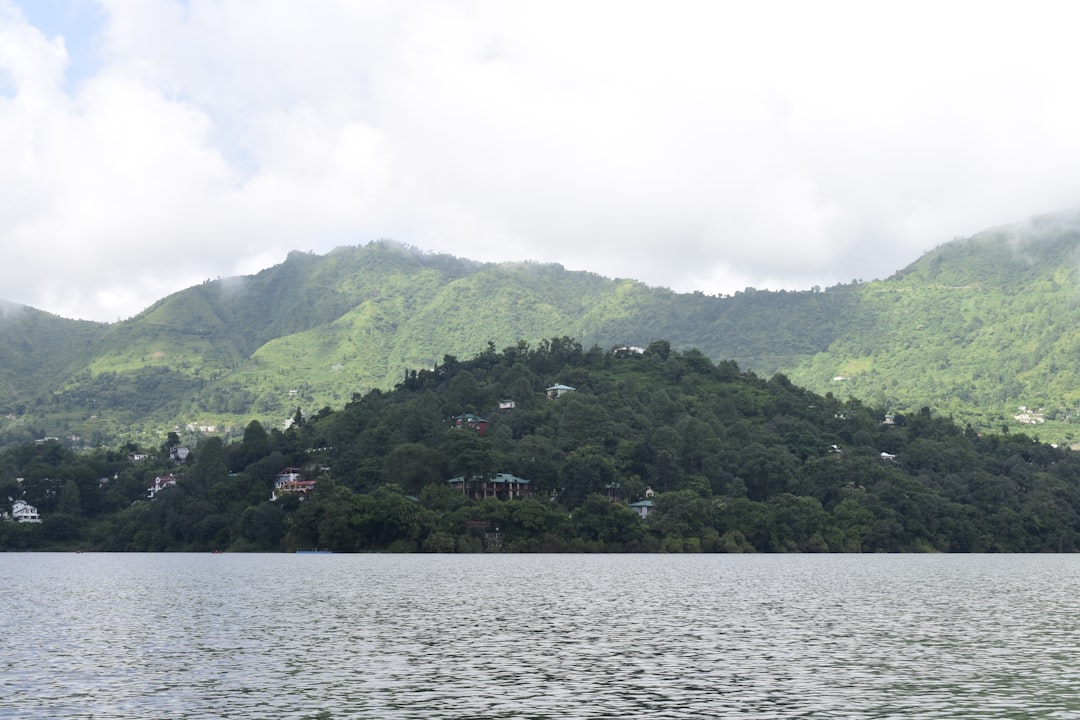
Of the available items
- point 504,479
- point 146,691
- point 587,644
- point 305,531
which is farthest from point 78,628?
point 504,479

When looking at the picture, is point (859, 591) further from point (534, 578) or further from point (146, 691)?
point (146, 691)

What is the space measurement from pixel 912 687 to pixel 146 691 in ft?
94.3

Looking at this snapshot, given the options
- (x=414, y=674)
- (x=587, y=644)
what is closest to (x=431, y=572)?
(x=587, y=644)

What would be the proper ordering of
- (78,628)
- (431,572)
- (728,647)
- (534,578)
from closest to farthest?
(728,647), (78,628), (534,578), (431,572)

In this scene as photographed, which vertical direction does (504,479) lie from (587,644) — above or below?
above

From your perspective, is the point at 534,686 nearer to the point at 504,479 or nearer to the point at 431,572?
the point at 431,572

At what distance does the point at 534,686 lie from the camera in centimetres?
4250

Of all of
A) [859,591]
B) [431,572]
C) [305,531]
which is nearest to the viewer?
[859,591]

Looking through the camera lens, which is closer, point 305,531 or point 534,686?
point 534,686

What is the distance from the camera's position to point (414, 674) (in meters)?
45.7

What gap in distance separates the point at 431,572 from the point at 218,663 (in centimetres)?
7416

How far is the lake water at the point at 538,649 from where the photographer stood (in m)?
38.9

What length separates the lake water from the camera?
1533 inches

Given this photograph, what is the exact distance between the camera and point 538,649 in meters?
53.7
